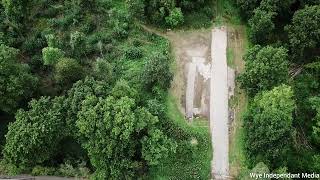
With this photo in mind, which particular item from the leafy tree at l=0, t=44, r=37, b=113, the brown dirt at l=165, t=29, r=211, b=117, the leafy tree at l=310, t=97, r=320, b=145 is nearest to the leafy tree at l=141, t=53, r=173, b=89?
the brown dirt at l=165, t=29, r=211, b=117

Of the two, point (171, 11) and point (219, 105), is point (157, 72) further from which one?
point (171, 11)

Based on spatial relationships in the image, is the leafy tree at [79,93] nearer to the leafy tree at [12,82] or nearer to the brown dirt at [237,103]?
the leafy tree at [12,82]

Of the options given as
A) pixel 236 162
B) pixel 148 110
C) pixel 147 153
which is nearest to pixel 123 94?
pixel 148 110

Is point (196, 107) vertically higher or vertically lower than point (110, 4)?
lower

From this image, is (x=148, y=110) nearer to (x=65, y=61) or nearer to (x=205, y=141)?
(x=205, y=141)

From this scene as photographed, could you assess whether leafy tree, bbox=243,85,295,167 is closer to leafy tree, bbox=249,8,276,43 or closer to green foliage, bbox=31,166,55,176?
leafy tree, bbox=249,8,276,43
